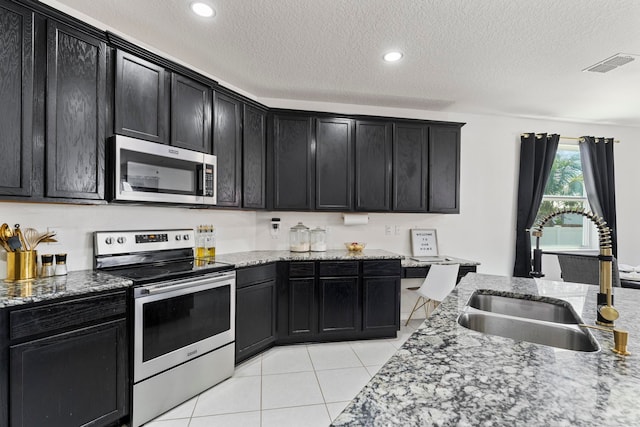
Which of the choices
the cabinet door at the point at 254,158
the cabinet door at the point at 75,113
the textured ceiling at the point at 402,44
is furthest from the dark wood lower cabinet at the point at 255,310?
the textured ceiling at the point at 402,44

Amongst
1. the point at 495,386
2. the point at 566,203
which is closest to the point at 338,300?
the point at 495,386

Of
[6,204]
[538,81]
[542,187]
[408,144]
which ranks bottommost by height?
[6,204]

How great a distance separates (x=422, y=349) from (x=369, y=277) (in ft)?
7.53

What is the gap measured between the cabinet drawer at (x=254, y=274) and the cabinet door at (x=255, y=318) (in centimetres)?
4

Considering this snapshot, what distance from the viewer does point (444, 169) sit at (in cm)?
374

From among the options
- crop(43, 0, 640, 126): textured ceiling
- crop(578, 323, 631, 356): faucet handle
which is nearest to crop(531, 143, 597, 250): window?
crop(43, 0, 640, 126): textured ceiling

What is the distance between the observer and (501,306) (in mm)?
1712

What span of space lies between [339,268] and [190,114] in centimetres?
197

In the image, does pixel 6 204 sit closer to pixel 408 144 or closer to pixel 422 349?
pixel 422 349

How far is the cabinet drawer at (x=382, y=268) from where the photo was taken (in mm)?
3256

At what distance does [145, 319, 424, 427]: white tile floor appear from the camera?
2008 millimetres

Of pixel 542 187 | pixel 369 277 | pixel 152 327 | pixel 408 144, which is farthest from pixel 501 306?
pixel 542 187

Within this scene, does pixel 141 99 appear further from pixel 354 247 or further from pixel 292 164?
pixel 354 247

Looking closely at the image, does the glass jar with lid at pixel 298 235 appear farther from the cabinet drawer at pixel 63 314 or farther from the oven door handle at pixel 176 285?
the cabinet drawer at pixel 63 314
